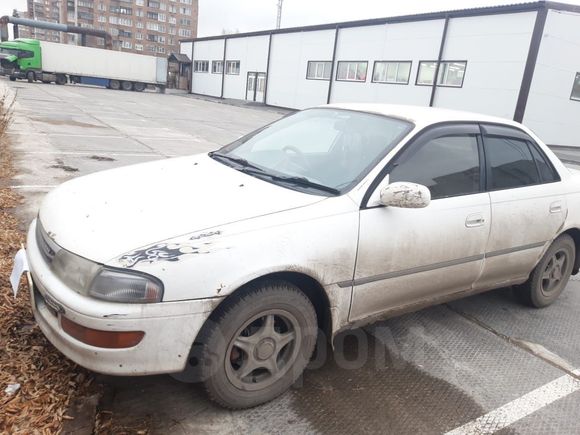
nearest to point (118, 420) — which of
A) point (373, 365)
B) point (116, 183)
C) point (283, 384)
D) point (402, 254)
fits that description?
point (283, 384)

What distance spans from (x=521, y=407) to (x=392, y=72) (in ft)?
84.6

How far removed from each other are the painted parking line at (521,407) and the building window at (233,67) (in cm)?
4112

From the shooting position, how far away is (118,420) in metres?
2.32

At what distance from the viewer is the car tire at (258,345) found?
7.46 ft

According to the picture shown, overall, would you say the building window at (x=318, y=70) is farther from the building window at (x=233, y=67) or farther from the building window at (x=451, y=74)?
the building window at (x=233, y=67)

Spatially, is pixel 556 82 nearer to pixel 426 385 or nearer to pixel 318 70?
pixel 318 70

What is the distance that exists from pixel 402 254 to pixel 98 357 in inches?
69.3

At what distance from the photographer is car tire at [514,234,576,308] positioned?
401 cm

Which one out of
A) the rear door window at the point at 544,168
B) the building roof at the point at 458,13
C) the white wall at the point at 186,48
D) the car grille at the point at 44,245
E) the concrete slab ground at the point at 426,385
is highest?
the building roof at the point at 458,13

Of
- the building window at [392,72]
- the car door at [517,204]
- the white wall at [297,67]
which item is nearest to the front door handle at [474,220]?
the car door at [517,204]

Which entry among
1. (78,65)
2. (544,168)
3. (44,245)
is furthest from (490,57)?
(78,65)

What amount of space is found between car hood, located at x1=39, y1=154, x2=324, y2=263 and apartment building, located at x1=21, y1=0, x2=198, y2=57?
10647cm

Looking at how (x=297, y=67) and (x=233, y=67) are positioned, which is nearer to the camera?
(x=297, y=67)

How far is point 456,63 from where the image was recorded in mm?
22719
